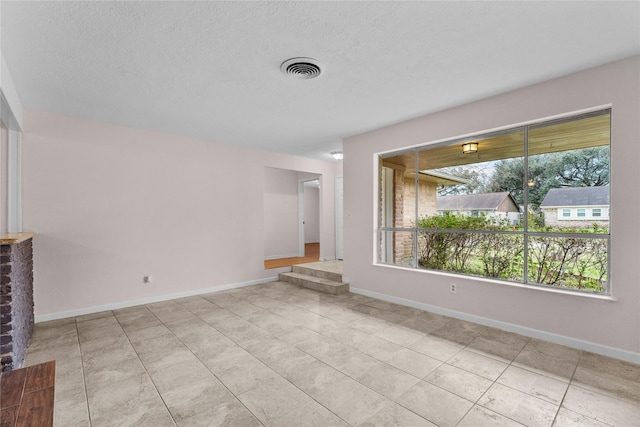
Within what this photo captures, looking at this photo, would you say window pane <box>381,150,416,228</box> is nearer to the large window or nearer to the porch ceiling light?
the large window

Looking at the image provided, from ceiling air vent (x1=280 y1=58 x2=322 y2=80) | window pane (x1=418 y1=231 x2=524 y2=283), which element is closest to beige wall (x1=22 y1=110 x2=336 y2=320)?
ceiling air vent (x1=280 y1=58 x2=322 y2=80)

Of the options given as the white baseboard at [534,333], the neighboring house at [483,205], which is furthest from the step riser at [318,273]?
the neighboring house at [483,205]

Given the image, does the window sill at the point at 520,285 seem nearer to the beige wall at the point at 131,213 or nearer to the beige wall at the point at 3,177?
the beige wall at the point at 131,213

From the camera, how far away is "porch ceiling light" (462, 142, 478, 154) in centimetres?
369

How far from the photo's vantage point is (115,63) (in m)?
2.60

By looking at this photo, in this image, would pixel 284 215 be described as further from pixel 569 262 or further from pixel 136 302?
pixel 569 262

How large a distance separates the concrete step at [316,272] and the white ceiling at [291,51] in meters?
2.84

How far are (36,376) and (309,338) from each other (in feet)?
6.95

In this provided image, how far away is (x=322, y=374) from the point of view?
2.42 metres

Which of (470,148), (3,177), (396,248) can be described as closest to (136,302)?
(3,177)

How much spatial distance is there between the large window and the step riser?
44.6 inches

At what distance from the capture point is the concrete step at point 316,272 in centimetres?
532

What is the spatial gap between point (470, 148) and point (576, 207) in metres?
1.25

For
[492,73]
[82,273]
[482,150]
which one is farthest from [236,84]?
[82,273]
